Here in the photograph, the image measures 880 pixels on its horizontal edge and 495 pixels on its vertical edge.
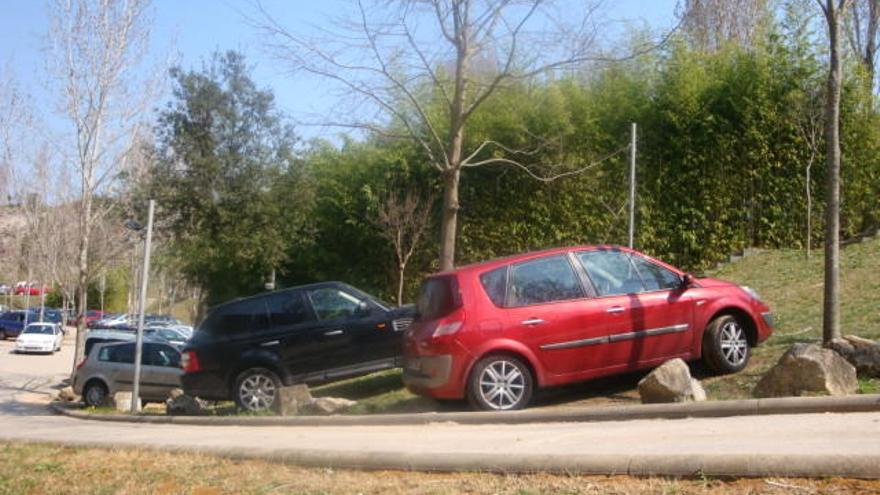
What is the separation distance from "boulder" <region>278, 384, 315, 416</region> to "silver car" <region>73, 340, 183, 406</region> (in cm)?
1022

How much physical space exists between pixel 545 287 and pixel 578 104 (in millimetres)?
10283

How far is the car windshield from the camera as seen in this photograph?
41.4m

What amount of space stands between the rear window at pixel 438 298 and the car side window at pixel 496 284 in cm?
31

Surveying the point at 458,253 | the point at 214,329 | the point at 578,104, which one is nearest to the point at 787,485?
the point at 214,329

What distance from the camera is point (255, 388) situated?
11781 mm

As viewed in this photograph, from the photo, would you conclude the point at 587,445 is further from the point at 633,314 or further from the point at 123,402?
the point at 123,402

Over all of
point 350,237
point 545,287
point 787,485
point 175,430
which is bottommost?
point 175,430

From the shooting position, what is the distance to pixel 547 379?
9141mm

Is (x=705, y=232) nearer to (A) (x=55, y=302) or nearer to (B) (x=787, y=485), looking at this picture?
(B) (x=787, y=485)

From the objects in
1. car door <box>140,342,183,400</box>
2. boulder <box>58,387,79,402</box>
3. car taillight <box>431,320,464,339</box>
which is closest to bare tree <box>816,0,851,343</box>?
car taillight <box>431,320,464,339</box>

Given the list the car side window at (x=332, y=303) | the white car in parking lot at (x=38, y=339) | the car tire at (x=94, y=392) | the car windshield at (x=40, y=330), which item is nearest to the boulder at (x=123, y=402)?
the car tire at (x=94, y=392)

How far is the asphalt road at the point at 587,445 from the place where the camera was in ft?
16.1

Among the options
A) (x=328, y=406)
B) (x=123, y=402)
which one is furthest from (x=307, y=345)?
(x=123, y=402)

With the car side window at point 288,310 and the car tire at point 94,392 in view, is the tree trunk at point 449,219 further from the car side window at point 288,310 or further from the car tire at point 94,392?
the car tire at point 94,392
